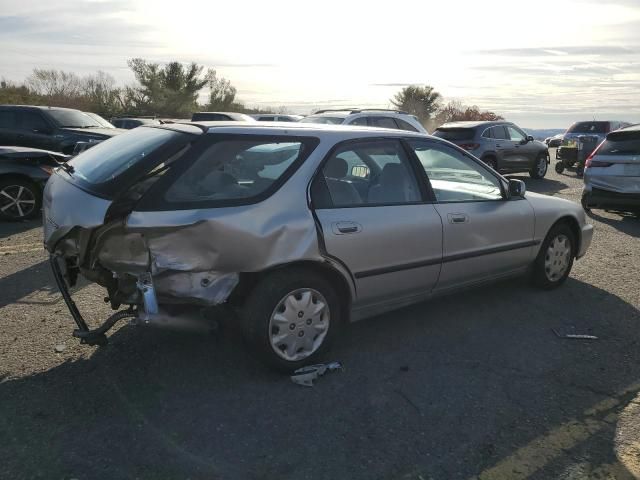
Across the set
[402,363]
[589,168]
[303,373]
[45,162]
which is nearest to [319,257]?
[303,373]

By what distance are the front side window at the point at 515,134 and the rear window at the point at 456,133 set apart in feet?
4.83

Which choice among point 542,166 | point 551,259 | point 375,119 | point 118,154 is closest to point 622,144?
point 375,119

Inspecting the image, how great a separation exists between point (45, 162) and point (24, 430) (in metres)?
6.27

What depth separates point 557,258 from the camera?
5.28 metres

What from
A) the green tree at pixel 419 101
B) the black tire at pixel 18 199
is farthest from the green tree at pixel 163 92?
the black tire at pixel 18 199

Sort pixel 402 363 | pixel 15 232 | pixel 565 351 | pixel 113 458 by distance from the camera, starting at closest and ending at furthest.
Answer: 1. pixel 113 458
2. pixel 402 363
3. pixel 565 351
4. pixel 15 232

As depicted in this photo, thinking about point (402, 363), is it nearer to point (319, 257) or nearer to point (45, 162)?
point (319, 257)

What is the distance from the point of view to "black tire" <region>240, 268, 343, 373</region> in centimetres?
332

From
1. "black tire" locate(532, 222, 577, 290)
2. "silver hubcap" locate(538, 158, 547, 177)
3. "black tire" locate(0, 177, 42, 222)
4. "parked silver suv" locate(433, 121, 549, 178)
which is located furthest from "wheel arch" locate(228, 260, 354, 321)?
"silver hubcap" locate(538, 158, 547, 177)

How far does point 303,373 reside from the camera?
140 inches

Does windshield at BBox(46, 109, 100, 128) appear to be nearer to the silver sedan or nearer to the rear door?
the silver sedan

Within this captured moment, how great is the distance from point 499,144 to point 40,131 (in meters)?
10.6

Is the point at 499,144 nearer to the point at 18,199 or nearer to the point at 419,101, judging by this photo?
the point at 18,199

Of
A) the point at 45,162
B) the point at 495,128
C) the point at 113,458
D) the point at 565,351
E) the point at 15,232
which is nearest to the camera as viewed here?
the point at 113,458
